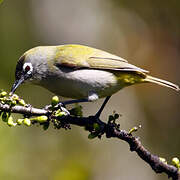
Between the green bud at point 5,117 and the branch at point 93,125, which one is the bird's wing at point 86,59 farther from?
the green bud at point 5,117

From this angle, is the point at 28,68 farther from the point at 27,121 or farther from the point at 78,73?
the point at 27,121

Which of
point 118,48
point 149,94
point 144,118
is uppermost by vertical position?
point 118,48

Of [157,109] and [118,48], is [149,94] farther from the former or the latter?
[118,48]

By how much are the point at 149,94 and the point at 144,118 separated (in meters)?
0.63

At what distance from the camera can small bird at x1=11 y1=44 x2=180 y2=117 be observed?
5.34 meters

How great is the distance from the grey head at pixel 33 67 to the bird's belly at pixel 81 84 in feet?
0.74

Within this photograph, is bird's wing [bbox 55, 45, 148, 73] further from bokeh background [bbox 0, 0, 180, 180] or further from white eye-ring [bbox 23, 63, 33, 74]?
bokeh background [bbox 0, 0, 180, 180]

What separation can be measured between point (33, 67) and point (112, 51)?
18.1 ft

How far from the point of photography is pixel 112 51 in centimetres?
1098

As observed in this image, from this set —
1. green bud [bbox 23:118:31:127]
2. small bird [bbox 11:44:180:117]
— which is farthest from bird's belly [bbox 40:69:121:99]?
green bud [bbox 23:118:31:127]

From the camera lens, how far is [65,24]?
11258 millimetres

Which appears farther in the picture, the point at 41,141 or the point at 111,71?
the point at 41,141

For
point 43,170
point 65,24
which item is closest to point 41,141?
point 43,170

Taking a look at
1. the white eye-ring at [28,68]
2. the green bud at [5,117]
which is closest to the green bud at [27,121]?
the green bud at [5,117]
